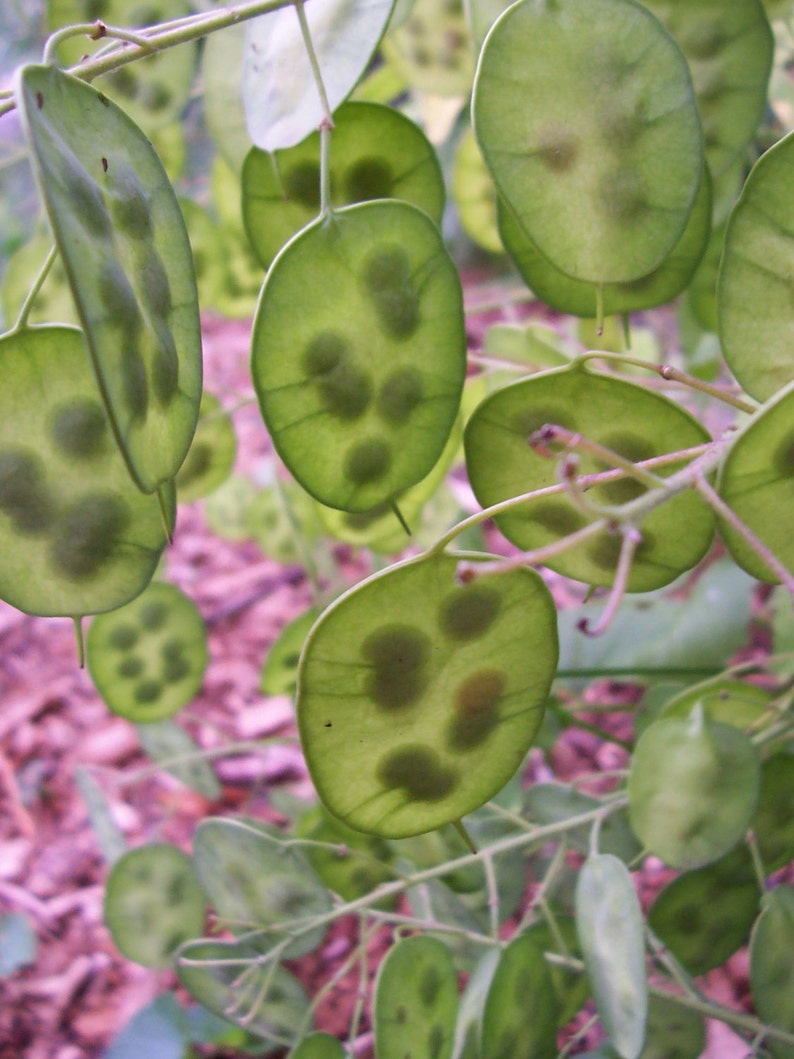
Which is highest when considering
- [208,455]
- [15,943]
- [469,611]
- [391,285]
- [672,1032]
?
[391,285]

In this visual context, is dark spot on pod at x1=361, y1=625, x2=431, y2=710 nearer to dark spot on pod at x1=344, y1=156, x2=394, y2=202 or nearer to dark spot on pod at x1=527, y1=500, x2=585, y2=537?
dark spot on pod at x1=527, y1=500, x2=585, y2=537

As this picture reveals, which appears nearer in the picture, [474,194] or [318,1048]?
[318,1048]

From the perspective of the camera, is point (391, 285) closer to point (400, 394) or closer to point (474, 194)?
point (400, 394)

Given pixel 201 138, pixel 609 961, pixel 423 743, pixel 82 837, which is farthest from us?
pixel 201 138

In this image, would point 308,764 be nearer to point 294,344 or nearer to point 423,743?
point 423,743

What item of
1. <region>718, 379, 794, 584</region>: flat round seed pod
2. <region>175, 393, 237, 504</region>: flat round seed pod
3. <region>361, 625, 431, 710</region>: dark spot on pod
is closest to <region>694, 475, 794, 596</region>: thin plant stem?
<region>718, 379, 794, 584</region>: flat round seed pod

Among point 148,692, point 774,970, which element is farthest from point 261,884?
point 774,970

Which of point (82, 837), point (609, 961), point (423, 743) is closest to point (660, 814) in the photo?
point (609, 961)
